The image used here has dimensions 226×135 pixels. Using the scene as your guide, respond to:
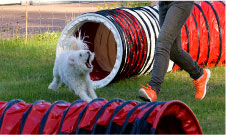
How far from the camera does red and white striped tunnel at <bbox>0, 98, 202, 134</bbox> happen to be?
329 centimetres

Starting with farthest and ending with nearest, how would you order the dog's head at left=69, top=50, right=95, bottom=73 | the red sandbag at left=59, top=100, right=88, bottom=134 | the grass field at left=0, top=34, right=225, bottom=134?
the dog's head at left=69, top=50, right=95, bottom=73
the grass field at left=0, top=34, right=225, bottom=134
the red sandbag at left=59, top=100, right=88, bottom=134

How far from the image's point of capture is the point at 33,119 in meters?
3.65

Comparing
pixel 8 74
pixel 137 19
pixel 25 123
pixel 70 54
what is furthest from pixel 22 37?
pixel 25 123

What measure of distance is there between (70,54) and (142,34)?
154cm

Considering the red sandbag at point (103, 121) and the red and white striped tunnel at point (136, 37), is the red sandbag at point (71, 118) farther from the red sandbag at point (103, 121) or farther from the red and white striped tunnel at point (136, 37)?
the red and white striped tunnel at point (136, 37)

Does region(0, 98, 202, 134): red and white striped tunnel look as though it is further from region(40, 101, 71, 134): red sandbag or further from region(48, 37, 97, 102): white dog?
region(48, 37, 97, 102): white dog

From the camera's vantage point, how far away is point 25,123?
363 cm

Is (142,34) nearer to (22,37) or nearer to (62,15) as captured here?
(22,37)

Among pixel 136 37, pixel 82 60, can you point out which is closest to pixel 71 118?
pixel 82 60

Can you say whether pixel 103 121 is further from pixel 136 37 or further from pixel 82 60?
pixel 136 37

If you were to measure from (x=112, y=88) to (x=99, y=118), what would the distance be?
8.42 feet

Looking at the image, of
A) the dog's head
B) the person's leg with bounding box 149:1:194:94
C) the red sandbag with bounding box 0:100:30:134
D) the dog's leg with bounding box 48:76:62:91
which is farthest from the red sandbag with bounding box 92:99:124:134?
the dog's leg with bounding box 48:76:62:91

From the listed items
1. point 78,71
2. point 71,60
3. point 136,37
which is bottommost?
point 78,71

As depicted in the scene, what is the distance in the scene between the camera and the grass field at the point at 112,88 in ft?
15.4
